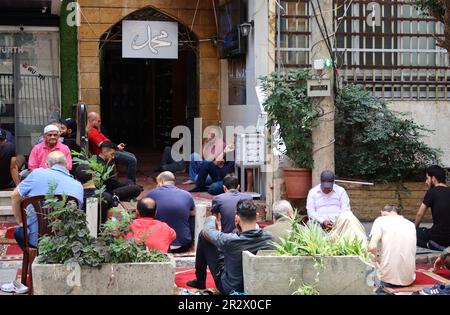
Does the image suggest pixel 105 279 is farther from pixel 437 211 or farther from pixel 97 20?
pixel 97 20

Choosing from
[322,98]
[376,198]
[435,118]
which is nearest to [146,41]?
[322,98]

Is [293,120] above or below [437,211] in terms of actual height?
above

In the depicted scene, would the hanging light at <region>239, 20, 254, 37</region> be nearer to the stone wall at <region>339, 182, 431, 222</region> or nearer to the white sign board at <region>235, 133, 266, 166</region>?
the white sign board at <region>235, 133, 266, 166</region>

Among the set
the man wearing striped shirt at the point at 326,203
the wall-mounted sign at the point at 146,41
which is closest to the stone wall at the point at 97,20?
the wall-mounted sign at the point at 146,41

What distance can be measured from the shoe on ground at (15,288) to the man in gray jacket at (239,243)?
2.12 m

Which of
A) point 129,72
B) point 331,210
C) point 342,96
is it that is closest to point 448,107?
point 342,96

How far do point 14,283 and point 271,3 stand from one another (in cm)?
674

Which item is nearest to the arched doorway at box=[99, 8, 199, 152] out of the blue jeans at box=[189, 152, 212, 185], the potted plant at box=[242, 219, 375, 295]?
the blue jeans at box=[189, 152, 212, 185]

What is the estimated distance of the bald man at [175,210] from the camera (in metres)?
9.78

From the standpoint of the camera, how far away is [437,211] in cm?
1039

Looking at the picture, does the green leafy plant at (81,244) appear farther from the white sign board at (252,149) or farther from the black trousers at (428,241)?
the white sign board at (252,149)

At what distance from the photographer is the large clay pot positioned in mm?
11828

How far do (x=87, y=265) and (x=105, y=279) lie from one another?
0.18 meters
